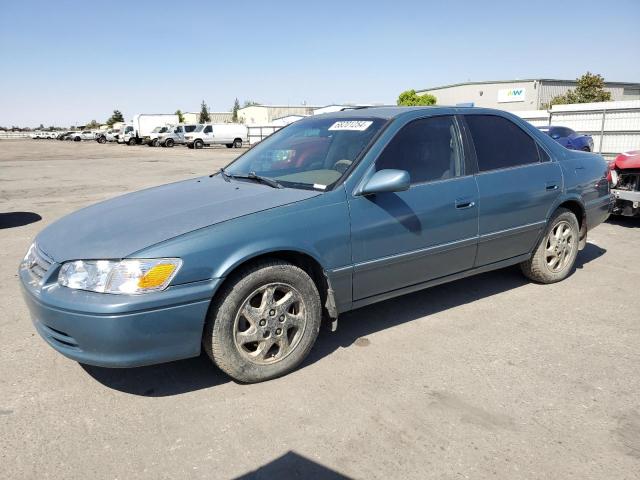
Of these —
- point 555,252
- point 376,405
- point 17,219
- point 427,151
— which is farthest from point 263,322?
point 17,219

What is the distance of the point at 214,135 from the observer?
39156 mm

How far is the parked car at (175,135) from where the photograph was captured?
41.1 m

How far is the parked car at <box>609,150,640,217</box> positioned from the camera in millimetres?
6652

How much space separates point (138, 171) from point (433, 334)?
1614 centimetres

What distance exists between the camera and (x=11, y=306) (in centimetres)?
425

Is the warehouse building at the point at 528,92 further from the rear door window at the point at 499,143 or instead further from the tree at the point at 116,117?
the tree at the point at 116,117

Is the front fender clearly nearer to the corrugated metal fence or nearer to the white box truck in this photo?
the corrugated metal fence

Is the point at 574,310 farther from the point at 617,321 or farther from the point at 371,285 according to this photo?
the point at 371,285

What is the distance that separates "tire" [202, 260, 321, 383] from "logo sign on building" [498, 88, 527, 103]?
63967 millimetres

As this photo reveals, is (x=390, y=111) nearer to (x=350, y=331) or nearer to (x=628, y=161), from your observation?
(x=350, y=331)

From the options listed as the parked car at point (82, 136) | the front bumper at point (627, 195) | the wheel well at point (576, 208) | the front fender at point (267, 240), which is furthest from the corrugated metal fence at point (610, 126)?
the parked car at point (82, 136)

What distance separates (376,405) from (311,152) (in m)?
1.88

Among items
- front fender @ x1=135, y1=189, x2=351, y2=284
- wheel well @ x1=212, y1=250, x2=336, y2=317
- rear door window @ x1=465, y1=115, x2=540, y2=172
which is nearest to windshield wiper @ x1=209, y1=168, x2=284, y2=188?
front fender @ x1=135, y1=189, x2=351, y2=284

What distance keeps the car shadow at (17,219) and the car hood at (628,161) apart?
8897mm
